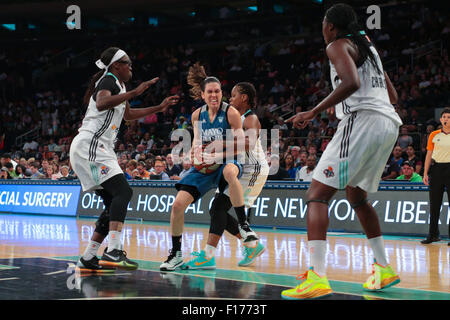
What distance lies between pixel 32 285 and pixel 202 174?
2092 mm

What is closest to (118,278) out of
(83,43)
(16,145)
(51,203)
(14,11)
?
(51,203)

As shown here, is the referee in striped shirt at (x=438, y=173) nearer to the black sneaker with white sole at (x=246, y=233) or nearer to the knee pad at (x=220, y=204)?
the black sneaker with white sole at (x=246, y=233)

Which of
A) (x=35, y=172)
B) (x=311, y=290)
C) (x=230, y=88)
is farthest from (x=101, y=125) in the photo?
(x=230, y=88)

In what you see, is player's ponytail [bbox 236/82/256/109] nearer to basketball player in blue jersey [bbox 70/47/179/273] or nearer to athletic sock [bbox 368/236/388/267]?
basketball player in blue jersey [bbox 70/47/179/273]

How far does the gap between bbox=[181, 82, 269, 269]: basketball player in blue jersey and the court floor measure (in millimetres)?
191

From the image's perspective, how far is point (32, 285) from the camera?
504 centimetres

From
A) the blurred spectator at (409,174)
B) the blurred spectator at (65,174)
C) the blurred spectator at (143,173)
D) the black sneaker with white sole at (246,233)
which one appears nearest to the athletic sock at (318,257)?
the black sneaker with white sole at (246,233)

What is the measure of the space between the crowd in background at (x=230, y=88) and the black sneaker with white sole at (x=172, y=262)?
652 cm

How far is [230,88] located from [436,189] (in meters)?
14.6

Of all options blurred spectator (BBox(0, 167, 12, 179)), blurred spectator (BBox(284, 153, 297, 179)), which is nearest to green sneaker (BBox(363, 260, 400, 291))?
blurred spectator (BBox(284, 153, 297, 179))

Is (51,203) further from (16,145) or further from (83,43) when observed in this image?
(83,43)

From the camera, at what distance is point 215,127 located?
6512 millimetres

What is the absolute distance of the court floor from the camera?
475cm

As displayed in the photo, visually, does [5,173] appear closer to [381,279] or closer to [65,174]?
[65,174]
